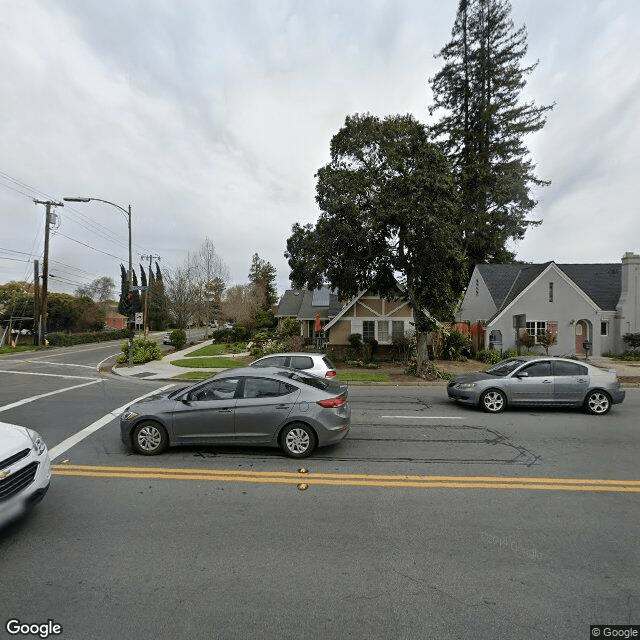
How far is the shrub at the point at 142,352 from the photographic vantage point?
889 inches

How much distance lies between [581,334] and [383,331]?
40.7 ft

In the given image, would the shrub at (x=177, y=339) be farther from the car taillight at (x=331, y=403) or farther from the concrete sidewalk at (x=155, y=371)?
the car taillight at (x=331, y=403)

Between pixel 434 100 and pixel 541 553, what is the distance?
48.6 metres

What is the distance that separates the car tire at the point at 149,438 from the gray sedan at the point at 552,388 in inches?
291

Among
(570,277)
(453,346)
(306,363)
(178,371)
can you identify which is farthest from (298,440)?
(570,277)

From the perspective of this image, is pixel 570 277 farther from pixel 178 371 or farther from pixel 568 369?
pixel 178 371

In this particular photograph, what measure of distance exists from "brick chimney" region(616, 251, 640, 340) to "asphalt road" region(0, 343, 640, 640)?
2209 centimetres

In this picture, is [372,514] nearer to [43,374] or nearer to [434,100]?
[43,374]

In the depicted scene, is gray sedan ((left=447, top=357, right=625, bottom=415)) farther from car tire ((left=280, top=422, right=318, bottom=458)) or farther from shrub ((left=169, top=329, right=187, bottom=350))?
shrub ((left=169, top=329, right=187, bottom=350))

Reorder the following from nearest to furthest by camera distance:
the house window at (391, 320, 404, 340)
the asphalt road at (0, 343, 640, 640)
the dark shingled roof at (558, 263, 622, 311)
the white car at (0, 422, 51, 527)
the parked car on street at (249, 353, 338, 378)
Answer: the asphalt road at (0, 343, 640, 640) → the white car at (0, 422, 51, 527) → the parked car on street at (249, 353, 338, 378) → the house window at (391, 320, 404, 340) → the dark shingled roof at (558, 263, 622, 311)

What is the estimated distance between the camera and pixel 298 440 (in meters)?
6.23

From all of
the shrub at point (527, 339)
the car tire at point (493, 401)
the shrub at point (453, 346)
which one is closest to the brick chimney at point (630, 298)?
the shrub at point (527, 339)

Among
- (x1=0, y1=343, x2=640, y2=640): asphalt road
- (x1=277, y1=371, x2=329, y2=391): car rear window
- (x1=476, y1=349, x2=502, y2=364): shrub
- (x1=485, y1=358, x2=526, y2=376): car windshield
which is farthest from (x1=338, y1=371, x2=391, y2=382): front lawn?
(x1=0, y1=343, x2=640, y2=640): asphalt road

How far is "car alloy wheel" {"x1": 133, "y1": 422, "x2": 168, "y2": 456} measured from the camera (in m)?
6.37
